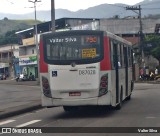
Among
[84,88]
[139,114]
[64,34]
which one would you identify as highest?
[64,34]

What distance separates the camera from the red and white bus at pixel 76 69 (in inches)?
614

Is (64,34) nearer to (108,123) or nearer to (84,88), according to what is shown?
(84,88)

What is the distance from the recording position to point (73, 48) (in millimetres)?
15859

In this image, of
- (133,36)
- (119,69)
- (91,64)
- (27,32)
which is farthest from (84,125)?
(27,32)

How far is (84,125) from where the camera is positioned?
1320 centimetres

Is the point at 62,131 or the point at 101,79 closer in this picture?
the point at 62,131

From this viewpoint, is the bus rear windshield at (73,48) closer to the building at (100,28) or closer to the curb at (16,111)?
the curb at (16,111)

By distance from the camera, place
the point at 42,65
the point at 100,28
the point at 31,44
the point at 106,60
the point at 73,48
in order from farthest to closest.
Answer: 1. the point at 31,44
2. the point at 100,28
3. the point at 42,65
4. the point at 73,48
5. the point at 106,60

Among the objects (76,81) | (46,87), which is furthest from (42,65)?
(76,81)

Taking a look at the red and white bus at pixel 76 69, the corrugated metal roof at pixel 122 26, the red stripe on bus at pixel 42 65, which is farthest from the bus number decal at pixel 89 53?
the corrugated metal roof at pixel 122 26

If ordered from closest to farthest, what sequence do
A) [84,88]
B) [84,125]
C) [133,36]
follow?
[84,125] → [84,88] → [133,36]

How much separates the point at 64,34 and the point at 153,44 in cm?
5010

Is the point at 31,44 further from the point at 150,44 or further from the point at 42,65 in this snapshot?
the point at 42,65

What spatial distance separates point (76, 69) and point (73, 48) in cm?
77
